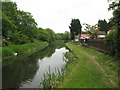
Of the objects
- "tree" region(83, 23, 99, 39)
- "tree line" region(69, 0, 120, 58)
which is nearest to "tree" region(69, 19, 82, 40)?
"tree line" region(69, 0, 120, 58)

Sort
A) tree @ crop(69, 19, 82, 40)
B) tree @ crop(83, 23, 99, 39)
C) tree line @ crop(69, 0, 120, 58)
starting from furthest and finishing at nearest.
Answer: tree @ crop(69, 19, 82, 40) → tree @ crop(83, 23, 99, 39) → tree line @ crop(69, 0, 120, 58)

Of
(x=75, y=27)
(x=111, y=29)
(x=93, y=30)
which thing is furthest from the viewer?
(x=75, y=27)

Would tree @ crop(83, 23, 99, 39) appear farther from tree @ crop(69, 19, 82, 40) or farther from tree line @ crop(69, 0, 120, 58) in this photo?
tree @ crop(69, 19, 82, 40)

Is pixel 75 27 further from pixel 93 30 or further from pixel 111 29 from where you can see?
pixel 111 29

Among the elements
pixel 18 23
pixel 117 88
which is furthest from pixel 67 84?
pixel 18 23

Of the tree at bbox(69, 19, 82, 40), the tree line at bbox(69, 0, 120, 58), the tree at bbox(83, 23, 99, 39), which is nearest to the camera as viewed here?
the tree line at bbox(69, 0, 120, 58)

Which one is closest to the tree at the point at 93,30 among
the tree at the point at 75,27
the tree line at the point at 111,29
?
the tree line at the point at 111,29

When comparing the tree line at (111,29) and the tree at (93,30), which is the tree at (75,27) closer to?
the tree line at (111,29)

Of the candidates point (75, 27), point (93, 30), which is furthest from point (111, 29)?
point (75, 27)

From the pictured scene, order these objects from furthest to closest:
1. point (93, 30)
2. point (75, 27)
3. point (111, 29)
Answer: point (75, 27), point (93, 30), point (111, 29)

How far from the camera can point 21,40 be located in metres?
60.8

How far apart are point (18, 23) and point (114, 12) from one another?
53086 mm

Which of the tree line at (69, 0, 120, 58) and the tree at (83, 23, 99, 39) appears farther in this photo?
the tree at (83, 23, 99, 39)

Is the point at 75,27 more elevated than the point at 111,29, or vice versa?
the point at 75,27
